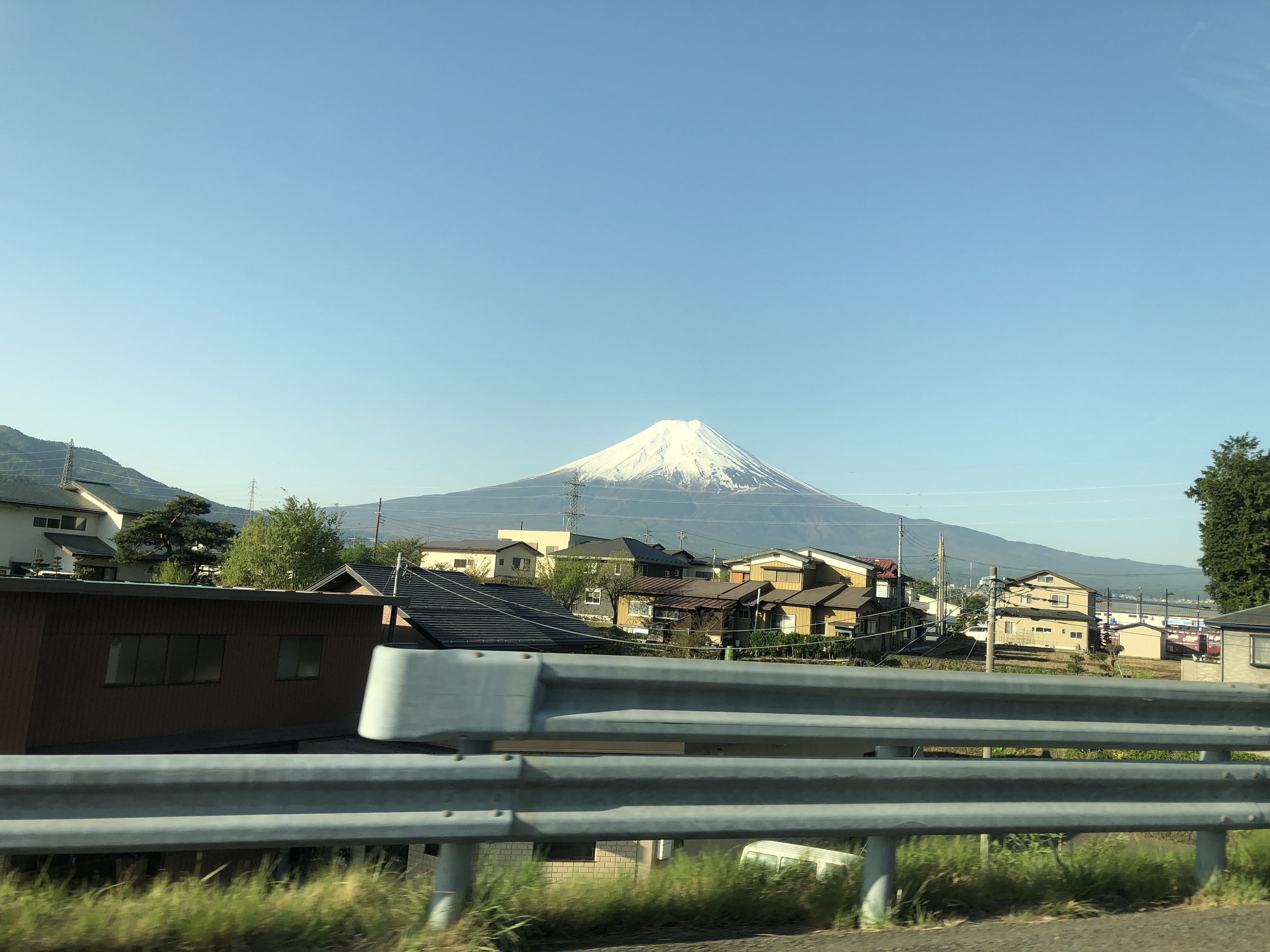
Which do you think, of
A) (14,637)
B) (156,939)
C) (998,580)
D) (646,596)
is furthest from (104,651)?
(646,596)

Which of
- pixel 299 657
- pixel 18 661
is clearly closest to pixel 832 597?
pixel 299 657

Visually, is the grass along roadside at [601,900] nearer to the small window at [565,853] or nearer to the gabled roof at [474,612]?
the small window at [565,853]

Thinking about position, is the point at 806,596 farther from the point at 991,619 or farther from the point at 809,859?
the point at 809,859

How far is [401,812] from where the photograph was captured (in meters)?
2.96

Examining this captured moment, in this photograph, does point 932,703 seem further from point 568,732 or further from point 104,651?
point 104,651

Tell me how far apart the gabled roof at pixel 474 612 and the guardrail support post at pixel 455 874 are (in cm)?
2454

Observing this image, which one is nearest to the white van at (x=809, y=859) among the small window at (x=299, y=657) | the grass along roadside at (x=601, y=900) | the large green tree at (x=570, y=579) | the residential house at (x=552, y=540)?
the grass along roadside at (x=601, y=900)

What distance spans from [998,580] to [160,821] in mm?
43312

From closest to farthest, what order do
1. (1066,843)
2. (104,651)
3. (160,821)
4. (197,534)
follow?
(160,821) < (1066,843) < (104,651) < (197,534)

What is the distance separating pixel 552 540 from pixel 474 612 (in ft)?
292

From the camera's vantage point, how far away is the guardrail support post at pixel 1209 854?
13.4 ft

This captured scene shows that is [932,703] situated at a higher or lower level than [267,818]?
higher

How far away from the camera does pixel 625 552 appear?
86.6 meters

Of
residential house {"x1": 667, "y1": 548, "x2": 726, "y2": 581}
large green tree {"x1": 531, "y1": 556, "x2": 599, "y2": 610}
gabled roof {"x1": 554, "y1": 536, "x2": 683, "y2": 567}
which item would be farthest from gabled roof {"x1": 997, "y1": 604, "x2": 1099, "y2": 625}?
large green tree {"x1": 531, "y1": 556, "x2": 599, "y2": 610}
